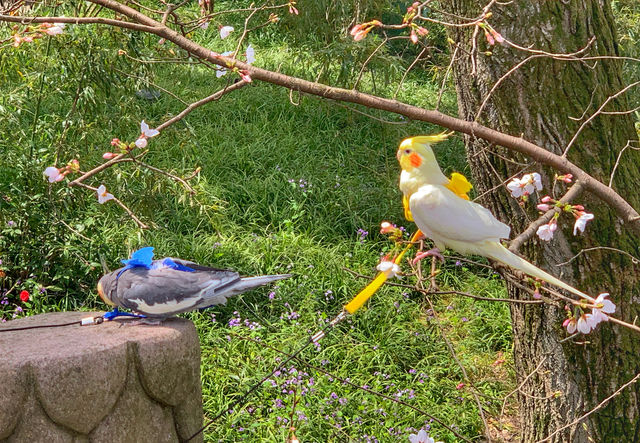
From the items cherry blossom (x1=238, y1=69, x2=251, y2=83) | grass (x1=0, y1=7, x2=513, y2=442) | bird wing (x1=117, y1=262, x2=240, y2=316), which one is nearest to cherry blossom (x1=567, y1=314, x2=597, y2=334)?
cherry blossom (x1=238, y1=69, x2=251, y2=83)

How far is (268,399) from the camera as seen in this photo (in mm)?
3332

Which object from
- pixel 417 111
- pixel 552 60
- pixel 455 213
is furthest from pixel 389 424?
pixel 455 213

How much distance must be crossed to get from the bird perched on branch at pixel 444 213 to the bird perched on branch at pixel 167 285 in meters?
0.96

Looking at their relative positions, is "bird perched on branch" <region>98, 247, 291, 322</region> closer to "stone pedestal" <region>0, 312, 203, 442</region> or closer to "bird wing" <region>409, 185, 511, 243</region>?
"stone pedestal" <region>0, 312, 203, 442</region>

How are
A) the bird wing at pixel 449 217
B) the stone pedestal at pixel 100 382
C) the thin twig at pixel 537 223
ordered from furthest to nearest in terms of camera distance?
the stone pedestal at pixel 100 382, the thin twig at pixel 537 223, the bird wing at pixel 449 217

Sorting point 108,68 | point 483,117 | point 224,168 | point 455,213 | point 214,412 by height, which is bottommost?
point 214,412

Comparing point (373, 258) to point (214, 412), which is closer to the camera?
point (214, 412)

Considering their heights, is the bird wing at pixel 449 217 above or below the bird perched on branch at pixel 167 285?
above

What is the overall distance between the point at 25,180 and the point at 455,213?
3.05 metres

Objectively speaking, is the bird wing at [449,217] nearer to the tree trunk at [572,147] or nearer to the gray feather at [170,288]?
the tree trunk at [572,147]

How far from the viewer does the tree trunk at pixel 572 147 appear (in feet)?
7.09

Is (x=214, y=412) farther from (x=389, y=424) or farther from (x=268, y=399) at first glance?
(x=389, y=424)

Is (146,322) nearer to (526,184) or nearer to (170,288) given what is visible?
(170,288)

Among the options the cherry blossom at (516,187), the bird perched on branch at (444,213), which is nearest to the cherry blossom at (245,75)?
the bird perched on branch at (444,213)
